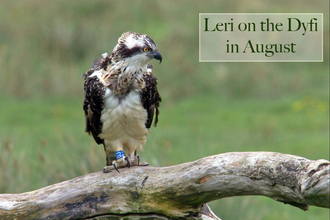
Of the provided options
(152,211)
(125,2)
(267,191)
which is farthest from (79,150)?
(125,2)

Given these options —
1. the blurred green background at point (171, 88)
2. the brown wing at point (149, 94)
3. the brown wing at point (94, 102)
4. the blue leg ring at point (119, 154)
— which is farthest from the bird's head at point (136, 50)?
the blurred green background at point (171, 88)

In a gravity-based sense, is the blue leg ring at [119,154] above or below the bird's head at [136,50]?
below

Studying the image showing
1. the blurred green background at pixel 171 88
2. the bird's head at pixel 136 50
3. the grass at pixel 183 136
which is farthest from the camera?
the blurred green background at pixel 171 88

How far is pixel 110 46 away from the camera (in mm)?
15555

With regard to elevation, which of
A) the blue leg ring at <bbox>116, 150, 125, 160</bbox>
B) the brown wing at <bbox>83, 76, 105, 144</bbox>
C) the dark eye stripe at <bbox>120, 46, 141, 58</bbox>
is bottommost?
the blue leg ring at <bbox>116, 150, 125, 160</bbox>

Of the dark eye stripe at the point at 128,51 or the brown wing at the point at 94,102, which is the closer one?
the dark eye stripe at the point at 128,51

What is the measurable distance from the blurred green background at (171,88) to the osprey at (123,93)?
1.72 metres

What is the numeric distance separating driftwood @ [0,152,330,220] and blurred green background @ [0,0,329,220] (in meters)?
2.39

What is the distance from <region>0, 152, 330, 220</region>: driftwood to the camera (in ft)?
14.2

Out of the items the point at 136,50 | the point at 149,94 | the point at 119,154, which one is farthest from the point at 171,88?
the point at 136,50

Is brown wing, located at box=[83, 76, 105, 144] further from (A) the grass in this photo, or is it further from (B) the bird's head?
(A) the grass

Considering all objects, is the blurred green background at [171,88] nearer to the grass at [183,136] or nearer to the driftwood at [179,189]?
the grass at [183,136]

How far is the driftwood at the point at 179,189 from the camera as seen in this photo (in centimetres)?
434

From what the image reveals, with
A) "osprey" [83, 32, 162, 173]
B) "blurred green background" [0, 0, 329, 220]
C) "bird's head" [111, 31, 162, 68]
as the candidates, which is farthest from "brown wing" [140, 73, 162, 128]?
"blurred green background" [0, 0, 329, 220]
